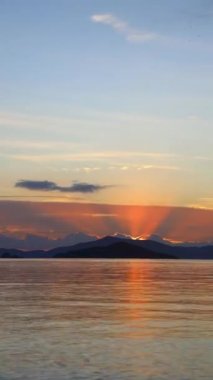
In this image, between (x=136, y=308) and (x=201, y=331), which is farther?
(x=136, y=308)

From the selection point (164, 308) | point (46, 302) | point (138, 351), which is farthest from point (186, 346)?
point (46, 302)

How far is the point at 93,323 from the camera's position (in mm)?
38781

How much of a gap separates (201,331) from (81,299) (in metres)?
23.1

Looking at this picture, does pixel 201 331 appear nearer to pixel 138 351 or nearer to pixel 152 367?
pixel 138 351

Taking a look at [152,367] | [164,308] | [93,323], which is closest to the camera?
[152,367]

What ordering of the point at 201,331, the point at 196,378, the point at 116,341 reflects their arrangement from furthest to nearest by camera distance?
1. the point at 201,331
2. the point at 116,341
3. the point at 196,378

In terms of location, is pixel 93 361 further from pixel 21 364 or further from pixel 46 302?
pixel 46 302

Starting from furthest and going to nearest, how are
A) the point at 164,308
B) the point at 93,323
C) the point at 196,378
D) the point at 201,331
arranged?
1. the point at 164,308
2. the point at 93,323
3. the point at 201,331
4. the point at 196,378

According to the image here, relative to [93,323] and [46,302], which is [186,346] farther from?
[46,302]

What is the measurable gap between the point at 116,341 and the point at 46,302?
2236 centimetres

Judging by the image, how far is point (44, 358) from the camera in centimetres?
2702

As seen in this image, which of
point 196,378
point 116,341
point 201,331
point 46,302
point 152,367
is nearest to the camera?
point 196,378

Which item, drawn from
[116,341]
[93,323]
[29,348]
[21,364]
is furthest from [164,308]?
[21,364]

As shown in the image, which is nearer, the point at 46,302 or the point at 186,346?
the point at 186,346
